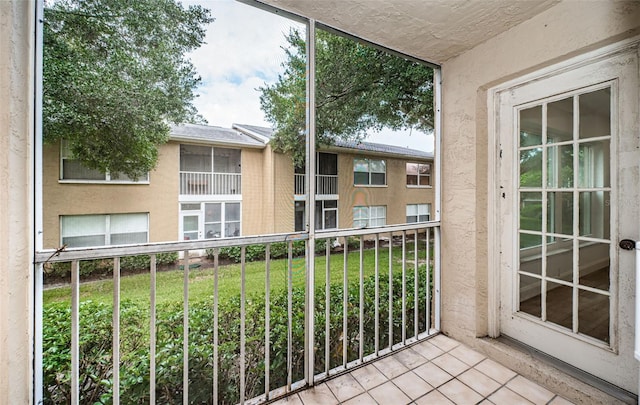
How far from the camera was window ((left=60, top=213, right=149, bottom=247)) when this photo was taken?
112 centimetres

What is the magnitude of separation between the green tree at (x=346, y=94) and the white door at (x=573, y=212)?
27.0 inches

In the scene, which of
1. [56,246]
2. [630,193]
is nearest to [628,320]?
[630,193]

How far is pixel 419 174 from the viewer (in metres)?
2.21

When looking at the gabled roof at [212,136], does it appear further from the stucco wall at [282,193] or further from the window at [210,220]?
the window at [210,220]

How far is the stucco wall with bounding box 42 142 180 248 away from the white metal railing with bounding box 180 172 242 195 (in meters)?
0.04

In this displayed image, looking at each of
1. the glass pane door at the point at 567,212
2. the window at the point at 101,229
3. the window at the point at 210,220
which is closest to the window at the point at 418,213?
the glass pane door at the point at 567,212

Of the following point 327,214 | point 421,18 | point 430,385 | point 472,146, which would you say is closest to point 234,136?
point 327,214

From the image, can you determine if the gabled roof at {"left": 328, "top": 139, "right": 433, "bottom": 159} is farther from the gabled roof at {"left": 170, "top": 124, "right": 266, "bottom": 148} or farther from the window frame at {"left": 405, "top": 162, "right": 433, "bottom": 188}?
the gabled roof at {"left": 170, "top": 124, "right": 266, "bottom": 148}

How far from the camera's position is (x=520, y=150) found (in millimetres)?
1936

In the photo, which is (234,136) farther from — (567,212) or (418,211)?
(567,212)

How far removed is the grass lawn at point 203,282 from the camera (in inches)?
51.4

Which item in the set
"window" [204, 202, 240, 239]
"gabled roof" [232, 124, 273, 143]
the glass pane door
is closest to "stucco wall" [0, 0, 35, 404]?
"window" [204, 202, 240, 239]

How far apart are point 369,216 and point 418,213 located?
54cm

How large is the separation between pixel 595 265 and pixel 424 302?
1211mm
